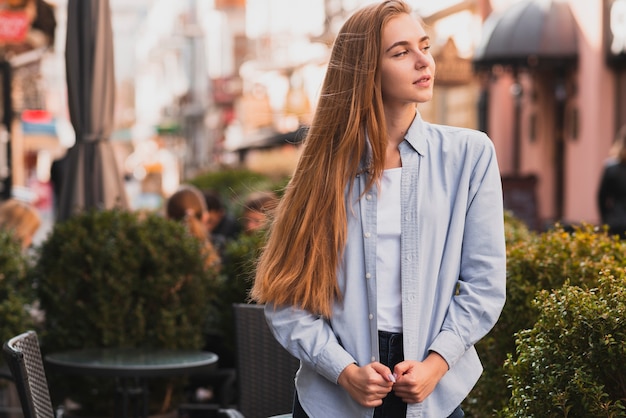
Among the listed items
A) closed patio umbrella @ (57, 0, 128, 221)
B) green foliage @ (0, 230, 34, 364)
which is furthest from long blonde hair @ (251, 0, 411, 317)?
closed patio umbrella @ (57, 0, 128, 221)

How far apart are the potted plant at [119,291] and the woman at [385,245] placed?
312cm

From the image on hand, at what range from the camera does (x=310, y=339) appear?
315 centimetres

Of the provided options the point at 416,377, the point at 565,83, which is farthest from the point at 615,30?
the point at 416,377

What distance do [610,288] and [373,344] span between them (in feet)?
2.35

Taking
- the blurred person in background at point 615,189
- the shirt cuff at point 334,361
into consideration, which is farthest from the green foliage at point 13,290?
the blurred person in background at point 615,189

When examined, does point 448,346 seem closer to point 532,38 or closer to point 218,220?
point 218,220

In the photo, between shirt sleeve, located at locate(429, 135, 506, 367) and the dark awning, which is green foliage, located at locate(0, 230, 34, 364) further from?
the dark awning

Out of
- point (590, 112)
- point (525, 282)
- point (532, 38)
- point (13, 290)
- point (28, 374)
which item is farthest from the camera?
point (532, 38)

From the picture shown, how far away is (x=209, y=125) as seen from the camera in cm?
6788

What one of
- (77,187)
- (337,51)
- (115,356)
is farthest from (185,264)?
(337,51)

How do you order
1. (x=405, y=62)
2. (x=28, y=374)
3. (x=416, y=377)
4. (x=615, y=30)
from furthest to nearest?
(x=615, y=30) < (x=28, y=374) < (x=405, y=62) < (x=416, y=377)

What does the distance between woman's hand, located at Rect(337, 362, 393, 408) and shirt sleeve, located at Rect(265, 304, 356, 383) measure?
0.06 meters

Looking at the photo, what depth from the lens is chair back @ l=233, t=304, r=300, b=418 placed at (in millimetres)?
5145

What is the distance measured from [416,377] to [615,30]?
1289 centimetres
